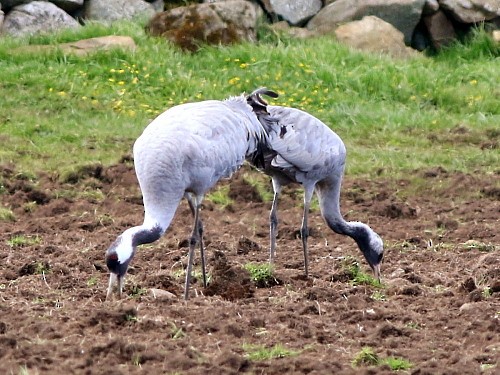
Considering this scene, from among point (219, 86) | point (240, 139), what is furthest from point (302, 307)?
point (219, 86)

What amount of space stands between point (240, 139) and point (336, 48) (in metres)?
5.91

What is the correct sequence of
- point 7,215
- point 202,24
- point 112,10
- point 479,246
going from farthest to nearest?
point 112,10 < point 202,24 < point 7,215 < point 479,246

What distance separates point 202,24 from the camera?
1228cm

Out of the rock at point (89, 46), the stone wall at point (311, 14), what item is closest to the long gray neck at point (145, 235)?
the rock at point (89, 46)

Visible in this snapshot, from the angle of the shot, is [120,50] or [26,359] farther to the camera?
[120,50]

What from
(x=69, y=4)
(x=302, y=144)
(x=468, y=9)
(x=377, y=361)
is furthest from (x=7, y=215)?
(x=468, y=9)

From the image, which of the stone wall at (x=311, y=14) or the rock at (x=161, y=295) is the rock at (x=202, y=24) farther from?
the rock at (x=161, y=295)

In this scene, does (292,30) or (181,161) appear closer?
(181,161)

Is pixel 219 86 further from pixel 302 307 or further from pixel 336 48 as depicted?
pixel 302 307

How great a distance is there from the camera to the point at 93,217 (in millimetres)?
8188

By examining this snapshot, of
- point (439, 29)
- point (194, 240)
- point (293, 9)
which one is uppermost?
point (194, 240)

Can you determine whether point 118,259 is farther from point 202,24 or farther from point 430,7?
point 430,7

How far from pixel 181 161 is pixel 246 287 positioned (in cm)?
79

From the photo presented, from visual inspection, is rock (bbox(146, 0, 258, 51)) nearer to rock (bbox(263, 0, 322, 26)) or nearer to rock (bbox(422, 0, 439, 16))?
rock (bbox(263, 0, 322, 26))
